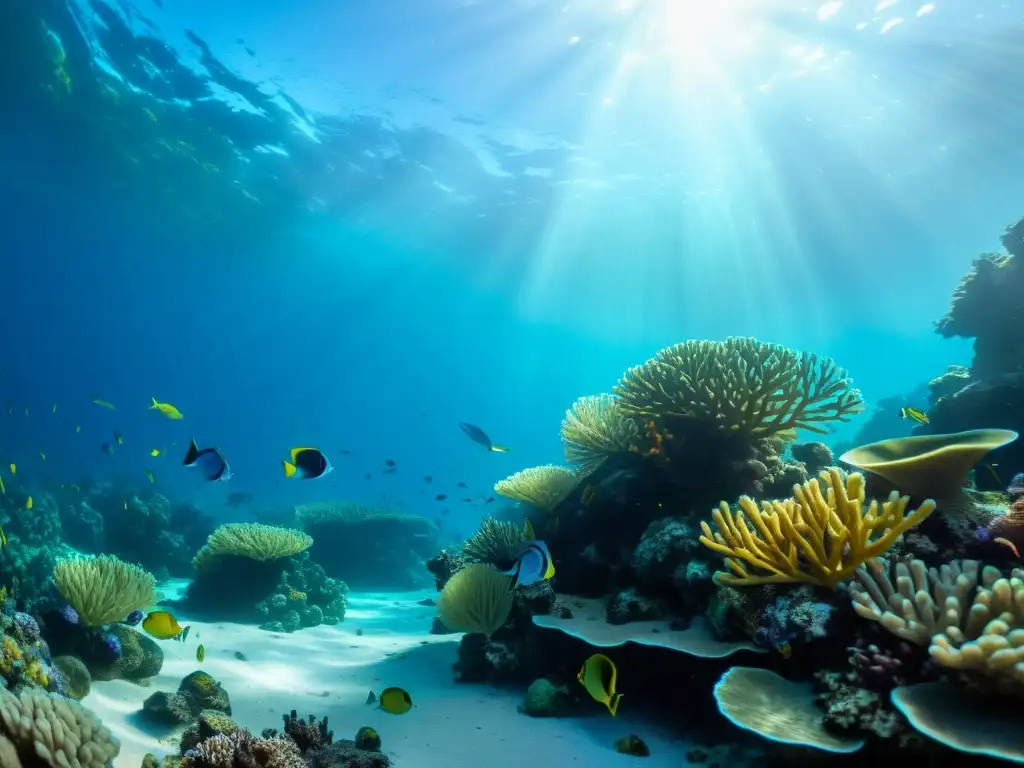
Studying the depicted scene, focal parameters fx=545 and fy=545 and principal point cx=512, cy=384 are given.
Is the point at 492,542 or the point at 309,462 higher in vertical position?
the point at 492,542

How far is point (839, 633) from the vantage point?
363cm

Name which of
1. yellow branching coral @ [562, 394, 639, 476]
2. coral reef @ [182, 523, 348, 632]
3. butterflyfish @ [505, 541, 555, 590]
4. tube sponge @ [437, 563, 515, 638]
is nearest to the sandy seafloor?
tube sponge @ [437, 563, 515, 638]

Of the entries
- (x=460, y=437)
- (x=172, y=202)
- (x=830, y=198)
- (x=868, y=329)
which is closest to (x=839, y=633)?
(x=830, y=198)

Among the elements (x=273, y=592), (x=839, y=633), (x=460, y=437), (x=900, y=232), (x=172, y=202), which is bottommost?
(x=839, y=633)

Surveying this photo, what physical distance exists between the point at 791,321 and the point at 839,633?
59.7 meters

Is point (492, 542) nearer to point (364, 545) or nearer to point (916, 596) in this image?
point (916, 596)

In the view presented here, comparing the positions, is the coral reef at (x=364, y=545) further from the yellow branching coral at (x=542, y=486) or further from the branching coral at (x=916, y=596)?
the branching coral at (x=916, y=596)

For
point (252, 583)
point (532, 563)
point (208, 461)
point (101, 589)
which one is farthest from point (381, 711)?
point (252, 583)

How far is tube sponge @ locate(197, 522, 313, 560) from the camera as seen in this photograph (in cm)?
902

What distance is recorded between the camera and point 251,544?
358 inches

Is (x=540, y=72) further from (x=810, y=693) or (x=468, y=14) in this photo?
(x=810, y=693)

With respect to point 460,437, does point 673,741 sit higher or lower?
lower

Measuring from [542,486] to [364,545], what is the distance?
10431mm

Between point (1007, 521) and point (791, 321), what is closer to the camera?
point (1007, 521)
